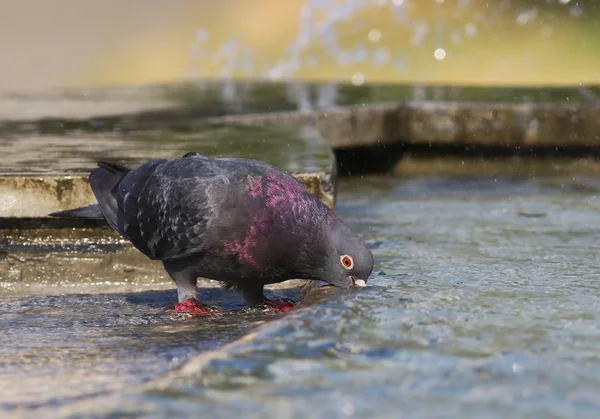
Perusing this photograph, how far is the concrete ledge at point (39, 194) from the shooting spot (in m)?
4.61

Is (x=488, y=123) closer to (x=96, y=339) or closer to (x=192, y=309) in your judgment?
(x=192, y=309)

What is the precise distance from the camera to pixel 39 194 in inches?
182

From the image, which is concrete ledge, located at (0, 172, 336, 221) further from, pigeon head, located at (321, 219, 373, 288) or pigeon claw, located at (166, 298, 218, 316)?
pigeon head, located at (321, 219, 373, 288)

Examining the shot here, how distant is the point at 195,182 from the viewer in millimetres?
4059

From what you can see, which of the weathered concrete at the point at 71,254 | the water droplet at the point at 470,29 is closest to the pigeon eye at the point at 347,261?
the weathered concrete at the point at 71,254

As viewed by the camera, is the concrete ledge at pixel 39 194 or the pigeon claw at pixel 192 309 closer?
the pigeon claw at pixel 192 309

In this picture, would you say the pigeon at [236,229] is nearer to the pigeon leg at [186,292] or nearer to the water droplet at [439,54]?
the pigeon leg at [186,292]

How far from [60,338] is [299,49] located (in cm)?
1259

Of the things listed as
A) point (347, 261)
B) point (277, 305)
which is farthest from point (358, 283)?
point (277, 305)

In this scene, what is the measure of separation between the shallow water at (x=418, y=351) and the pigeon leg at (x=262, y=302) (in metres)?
0.36

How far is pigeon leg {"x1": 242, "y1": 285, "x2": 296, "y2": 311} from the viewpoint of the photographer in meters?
4.13

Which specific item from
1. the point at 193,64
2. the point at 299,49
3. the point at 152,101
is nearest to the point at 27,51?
the point at 193,64

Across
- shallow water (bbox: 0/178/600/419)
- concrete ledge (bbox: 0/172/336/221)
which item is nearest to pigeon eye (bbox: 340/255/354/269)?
shallow water (bbox: 0/178/600/419)

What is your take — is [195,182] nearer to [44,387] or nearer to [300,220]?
[300,220]
